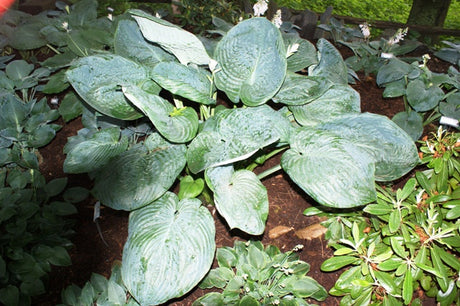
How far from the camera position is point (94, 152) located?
1544 millimetres

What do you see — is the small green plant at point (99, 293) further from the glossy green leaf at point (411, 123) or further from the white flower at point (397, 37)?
the white flower at point (397, 37)

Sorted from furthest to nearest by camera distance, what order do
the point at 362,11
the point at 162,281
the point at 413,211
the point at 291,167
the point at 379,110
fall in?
the point at 362,11 < the point at 379,110 < the point at 413,211 < the point at 291,167 < the point at 162,281

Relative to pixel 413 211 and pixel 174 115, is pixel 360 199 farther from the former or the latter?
pixel 174 115

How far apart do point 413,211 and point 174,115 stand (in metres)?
1.12

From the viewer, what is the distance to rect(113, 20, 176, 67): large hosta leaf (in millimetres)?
1731

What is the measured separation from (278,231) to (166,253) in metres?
0.64

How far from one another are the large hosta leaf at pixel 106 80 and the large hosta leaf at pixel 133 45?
15 cm

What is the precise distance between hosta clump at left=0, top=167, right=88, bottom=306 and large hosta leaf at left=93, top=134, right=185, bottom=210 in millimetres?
369

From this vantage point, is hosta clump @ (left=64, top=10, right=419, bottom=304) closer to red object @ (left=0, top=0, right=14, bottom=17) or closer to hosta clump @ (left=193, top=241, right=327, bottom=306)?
hosta clump @ (left=193, top=241, right=327, bottom=306)

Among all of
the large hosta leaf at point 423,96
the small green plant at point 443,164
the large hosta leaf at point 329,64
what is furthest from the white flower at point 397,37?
the small green plant at point 443,164

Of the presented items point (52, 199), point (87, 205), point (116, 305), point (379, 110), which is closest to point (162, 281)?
point (116, 305)

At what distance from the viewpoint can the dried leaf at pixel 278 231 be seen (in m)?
1.74

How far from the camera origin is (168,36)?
1.52m

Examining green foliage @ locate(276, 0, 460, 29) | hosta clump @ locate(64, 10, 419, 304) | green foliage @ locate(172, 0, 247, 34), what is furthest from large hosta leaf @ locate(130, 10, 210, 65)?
green foliage @ locate(276, 0, 460, 29)
